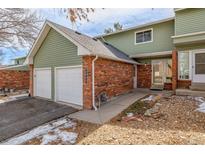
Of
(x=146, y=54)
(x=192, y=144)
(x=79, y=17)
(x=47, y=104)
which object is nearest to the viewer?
(x=192, y=144)

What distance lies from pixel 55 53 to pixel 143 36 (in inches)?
301

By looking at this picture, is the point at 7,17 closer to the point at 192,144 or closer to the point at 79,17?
the point at 79,17

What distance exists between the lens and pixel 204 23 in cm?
969

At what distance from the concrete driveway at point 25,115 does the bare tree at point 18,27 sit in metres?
7.45

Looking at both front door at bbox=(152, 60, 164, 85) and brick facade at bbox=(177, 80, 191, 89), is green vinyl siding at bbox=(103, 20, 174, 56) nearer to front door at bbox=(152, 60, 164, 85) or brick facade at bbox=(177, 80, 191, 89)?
front door at bbox=(152, 60, 164, 85)

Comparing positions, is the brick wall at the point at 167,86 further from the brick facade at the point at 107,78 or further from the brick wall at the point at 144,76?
the brick facade at the point at 107,78

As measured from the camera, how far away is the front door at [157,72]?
40.8 ft

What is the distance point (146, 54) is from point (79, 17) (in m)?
9.10

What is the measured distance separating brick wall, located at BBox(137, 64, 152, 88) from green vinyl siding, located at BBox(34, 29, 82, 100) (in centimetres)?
680

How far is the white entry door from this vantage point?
1012cm

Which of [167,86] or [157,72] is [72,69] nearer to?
[157,72]

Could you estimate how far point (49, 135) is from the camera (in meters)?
5.18

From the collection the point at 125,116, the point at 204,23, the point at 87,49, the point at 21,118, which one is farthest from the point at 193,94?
the point at 21,118

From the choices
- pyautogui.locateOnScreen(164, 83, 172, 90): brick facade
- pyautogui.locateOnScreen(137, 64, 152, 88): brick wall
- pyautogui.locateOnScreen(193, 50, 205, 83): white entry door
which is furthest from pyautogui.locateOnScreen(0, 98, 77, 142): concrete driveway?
pyautogui.locateOnScreen(193, 50, 205, 83): white entry door
